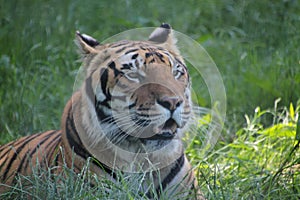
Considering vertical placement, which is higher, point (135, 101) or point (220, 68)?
point (135, 101)

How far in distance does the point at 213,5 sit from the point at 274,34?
1076mm

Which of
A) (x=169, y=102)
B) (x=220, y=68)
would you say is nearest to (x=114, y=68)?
(x=169, y=102)

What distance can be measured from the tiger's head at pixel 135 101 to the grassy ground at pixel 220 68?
370 mm

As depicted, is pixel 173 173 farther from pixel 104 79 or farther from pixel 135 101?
pixel 104 79

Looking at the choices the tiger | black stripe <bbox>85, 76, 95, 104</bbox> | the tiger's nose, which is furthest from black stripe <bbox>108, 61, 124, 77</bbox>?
the tiger's nose

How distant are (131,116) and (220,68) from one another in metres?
2.77

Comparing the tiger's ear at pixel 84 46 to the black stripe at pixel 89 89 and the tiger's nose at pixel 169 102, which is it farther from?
the tiger's nose at pixel 169 102

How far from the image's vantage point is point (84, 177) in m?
3.21

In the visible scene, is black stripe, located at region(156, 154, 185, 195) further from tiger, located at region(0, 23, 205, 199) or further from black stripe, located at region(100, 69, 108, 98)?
black stripe, located at region(100, 69, 108, 98)

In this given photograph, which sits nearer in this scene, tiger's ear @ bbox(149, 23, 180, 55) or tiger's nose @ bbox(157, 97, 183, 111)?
tiger's nose @ bbox(157, 97, 183, 111)

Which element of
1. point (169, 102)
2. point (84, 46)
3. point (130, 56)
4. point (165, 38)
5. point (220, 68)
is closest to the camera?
point (169, 102)

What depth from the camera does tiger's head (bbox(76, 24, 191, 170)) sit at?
3.36 meters

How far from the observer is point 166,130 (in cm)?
339

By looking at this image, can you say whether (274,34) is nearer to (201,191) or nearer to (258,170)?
(258,170)
